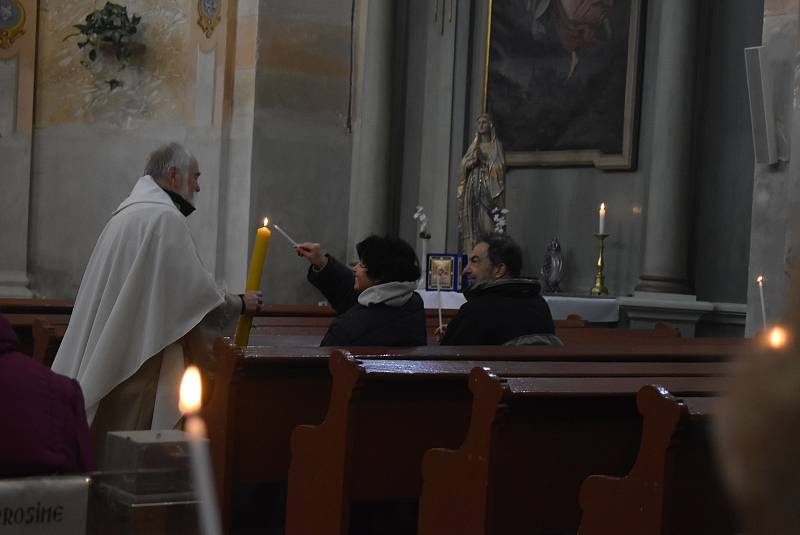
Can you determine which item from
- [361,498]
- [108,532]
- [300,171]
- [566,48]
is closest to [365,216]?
[300,171]

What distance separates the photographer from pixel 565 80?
929 cm

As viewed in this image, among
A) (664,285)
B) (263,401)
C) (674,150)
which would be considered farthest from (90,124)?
(263,401)

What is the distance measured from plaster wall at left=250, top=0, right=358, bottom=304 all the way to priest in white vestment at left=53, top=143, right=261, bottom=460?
20.0 feet

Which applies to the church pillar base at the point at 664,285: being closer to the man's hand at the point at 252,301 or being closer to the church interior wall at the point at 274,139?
the church interior wall at the point at 274,139

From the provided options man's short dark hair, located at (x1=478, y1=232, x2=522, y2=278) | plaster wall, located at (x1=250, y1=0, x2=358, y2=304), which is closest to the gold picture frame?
plaster wall, located at (x1=250, y1=0, x2=358, y2=304)

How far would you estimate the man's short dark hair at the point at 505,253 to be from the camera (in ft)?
16.4

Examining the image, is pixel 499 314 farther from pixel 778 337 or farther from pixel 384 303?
pixel 778 337

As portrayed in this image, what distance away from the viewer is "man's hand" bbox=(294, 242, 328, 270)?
4.72m

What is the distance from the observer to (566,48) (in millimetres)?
9305

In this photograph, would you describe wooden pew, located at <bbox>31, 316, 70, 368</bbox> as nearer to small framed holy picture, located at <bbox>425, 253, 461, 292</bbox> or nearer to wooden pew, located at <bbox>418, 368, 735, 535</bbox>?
wooden pew, located at <bbox>418, 368, 735, 535</bbox>

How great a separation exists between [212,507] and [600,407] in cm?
265

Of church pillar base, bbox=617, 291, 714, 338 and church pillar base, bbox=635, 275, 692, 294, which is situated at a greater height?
church pillar base, bbox=635, 275, 692, 294

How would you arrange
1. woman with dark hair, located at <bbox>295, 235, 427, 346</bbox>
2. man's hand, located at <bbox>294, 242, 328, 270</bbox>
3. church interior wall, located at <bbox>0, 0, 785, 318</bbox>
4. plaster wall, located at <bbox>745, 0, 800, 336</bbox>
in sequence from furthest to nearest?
church interior wall, located at <bbox>0, 0, 785, 318</bbox>, plaster wall, located at <bbox>745, 0, 800, 336</bbox>, man's hand, located at <bbox>294, 242, 328, 270</bbox>, woman with dark hair, located at <bbox>295, 235, 427, 346</bbox>

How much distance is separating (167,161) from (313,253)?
2.87ft
